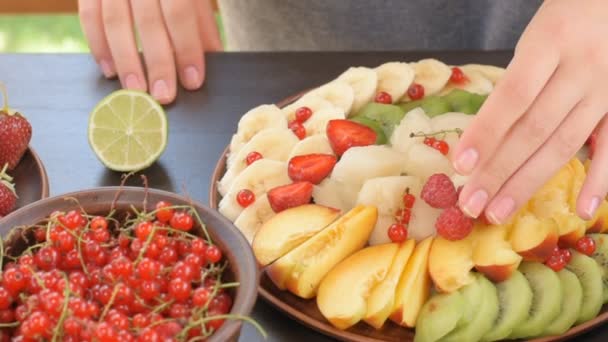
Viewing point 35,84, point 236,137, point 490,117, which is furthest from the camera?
point 35,84

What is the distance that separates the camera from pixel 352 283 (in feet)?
3.70

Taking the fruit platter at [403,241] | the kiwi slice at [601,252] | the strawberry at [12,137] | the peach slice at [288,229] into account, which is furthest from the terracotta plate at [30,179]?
the kiwi slice at [601,252]

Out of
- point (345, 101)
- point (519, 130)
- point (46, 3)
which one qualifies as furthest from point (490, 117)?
point (46, 3)

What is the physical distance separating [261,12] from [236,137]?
607 millimetres

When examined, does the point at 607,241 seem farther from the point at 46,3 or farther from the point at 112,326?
the point at 46,3

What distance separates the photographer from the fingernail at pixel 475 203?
113 centimetres

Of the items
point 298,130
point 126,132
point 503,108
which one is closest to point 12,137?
point 126,132

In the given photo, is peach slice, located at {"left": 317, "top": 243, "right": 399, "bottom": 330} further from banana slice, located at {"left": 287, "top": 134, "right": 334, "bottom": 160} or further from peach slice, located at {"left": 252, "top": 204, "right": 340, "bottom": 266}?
banana slice, located at {"left": 287, "top": 134, "right": 334, "bottom": 160}

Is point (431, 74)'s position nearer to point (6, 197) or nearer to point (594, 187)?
point (594, 187)

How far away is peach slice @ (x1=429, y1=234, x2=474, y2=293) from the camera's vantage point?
3.67 feet

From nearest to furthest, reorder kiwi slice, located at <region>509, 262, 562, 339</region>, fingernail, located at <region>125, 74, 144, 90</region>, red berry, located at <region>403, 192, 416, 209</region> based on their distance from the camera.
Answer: kiwi slice, located at <region>509, 262, 562, 339</region>, red berry, located at <region>403, 192, 416, 209</region>, fingernail, located at <region>125, 74, 144, 90</region>

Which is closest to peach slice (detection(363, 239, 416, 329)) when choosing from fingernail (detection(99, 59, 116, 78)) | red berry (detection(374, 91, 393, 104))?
red berry (detection(374, 91, 393, 104))

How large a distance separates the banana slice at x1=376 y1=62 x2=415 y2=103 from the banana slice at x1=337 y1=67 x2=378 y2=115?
0.06 ft

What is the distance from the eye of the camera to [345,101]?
59.3 inches
